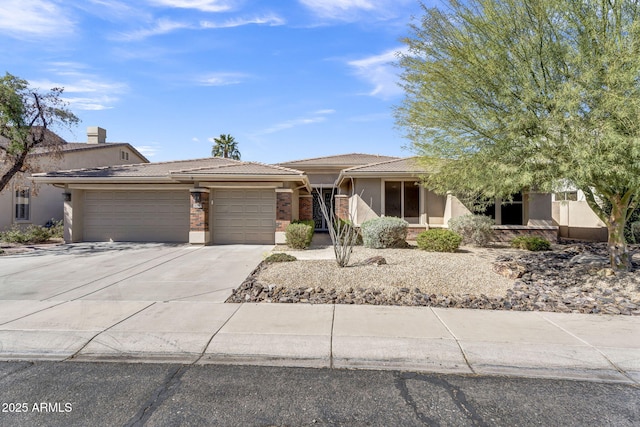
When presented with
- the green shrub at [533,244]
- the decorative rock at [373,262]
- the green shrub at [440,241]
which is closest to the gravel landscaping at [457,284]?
the decorative rock at [373,262]

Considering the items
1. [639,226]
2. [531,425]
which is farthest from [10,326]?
[639,226]

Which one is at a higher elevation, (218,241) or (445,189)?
(445,189)

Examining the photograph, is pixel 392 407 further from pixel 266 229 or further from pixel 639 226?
pixel 639 226

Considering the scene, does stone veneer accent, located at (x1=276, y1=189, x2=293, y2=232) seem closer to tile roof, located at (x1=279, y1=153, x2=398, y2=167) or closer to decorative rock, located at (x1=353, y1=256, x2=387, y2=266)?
decorative rock, located at (x1=353, y1=256, x2=387, y2=266)

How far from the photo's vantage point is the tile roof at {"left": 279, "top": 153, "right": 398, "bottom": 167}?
75.1 feet

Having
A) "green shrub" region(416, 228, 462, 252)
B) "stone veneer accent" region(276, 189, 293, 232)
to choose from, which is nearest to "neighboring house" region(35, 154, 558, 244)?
"stone veneer accent" region(276, 189, 293, 232)

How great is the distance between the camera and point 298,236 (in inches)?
526

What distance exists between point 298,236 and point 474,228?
6490mm

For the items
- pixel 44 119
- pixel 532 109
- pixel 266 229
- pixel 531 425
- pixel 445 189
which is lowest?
pixel 531 425

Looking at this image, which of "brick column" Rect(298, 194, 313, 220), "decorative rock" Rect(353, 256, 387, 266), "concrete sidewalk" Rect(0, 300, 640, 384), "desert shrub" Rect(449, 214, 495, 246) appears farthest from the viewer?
"brick column" Rect(298, 194, 313, 220)

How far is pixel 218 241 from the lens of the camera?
15.2 m

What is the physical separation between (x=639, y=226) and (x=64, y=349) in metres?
19.0

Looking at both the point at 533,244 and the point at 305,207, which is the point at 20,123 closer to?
the point at 305,207

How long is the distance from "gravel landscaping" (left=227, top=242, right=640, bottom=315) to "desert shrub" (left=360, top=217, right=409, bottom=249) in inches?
89.9
